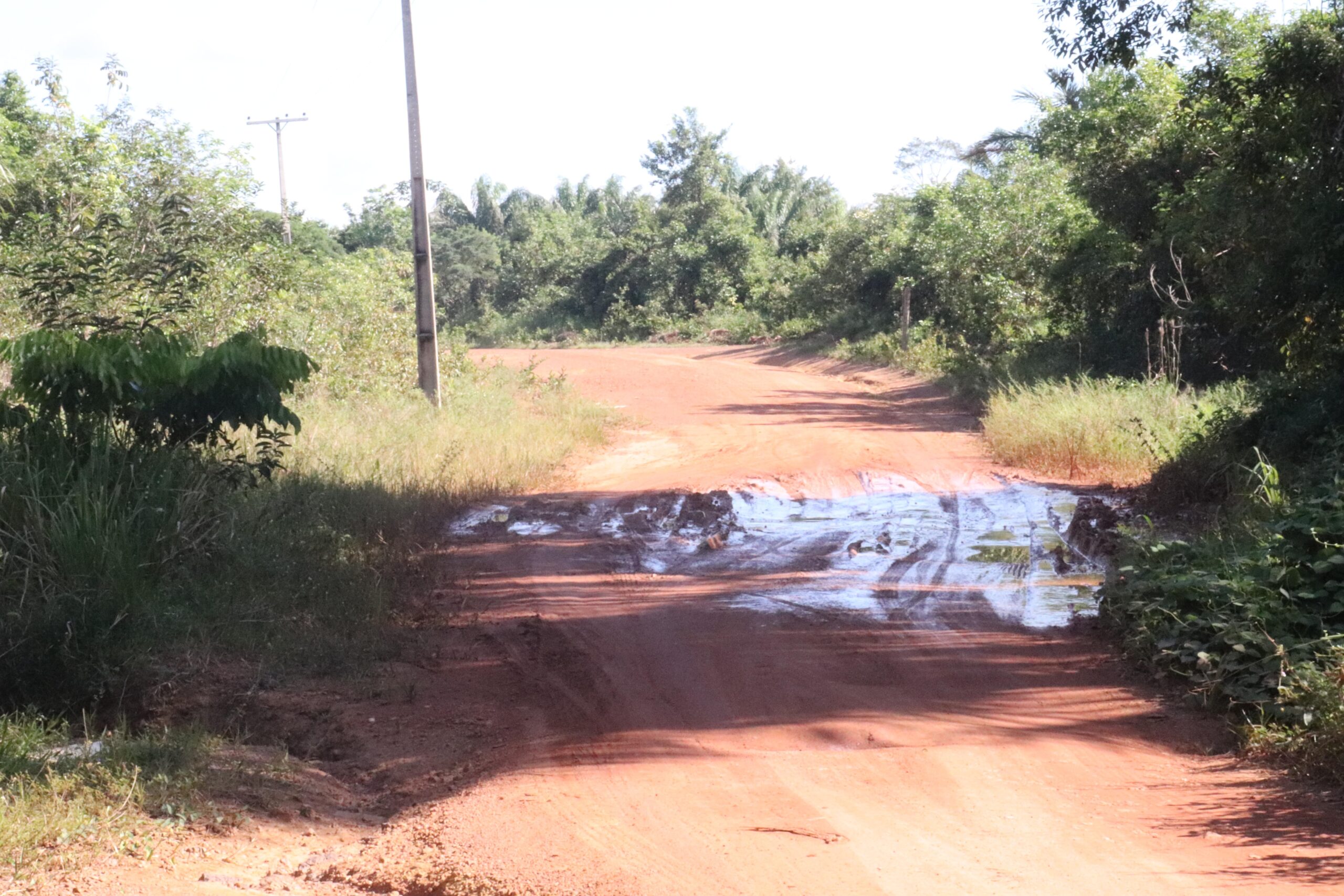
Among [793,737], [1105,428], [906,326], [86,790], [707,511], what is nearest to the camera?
[86,790]

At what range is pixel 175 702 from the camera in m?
6.11

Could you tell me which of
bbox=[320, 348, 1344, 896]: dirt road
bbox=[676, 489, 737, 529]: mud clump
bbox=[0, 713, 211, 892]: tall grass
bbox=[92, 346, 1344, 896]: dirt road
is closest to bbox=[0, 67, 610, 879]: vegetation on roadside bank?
bbox=[0, 713, 211, 892]: tall grass

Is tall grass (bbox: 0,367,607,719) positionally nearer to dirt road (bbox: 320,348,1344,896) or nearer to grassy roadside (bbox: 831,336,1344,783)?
dirt road (bbox: 320,348,1344,896)

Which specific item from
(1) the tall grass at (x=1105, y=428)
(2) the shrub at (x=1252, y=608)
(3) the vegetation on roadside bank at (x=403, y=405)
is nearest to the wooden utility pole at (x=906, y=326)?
(3) the vegetation on roadside bank at (x=403, y=405)

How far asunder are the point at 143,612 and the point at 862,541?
5.52 meters

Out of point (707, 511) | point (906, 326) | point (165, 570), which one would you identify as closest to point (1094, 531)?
point (707, 511)

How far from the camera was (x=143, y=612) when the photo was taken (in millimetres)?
6711

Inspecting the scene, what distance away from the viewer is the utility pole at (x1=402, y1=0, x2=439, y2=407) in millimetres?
15922

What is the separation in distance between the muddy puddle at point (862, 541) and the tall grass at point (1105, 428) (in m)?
0.90

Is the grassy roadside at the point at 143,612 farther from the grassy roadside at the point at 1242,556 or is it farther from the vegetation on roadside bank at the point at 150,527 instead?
the grassy roadside at the point at 1242,556

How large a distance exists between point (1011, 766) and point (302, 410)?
10944mm

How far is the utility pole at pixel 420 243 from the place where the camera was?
1592 centimetres

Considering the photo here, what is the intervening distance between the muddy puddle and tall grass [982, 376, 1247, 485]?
896 mm

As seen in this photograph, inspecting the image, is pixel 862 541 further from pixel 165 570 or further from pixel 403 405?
pixel 403 405
